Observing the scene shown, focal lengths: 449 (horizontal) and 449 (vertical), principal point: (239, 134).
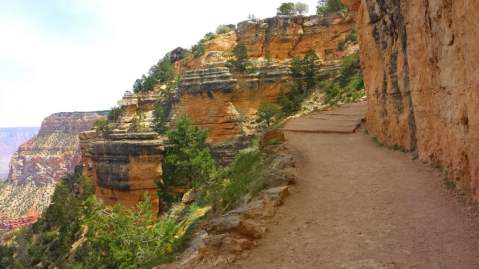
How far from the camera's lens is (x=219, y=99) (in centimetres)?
4709

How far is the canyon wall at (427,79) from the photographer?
7629mm

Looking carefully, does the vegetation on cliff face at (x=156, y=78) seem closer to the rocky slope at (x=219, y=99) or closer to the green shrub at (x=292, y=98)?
the rocky slope at (x=219, y=99)

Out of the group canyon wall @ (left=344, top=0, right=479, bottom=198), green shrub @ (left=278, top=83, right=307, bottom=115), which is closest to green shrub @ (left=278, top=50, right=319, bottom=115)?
green shrub @ (left=278, top=83, right=307, bottom=115)

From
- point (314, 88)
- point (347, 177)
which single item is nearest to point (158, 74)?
point (314, 88)

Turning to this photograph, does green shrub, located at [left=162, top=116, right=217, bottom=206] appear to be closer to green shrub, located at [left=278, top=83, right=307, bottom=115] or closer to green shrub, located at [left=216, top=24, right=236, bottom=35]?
green shrub, located at [left=278, top=83, right=307, bottom=115]

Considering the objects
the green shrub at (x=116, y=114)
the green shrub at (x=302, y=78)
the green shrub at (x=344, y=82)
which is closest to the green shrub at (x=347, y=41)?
the green shrub at (x=302, y=78)

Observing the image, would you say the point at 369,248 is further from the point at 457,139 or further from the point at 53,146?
the point at 53,146

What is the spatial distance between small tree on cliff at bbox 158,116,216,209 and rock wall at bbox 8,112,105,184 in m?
120

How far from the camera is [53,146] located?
164875mm

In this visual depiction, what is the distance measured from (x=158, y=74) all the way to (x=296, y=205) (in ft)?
199

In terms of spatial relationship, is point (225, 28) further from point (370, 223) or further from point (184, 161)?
point (370, 223)

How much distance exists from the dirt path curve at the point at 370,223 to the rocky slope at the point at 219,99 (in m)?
27.4

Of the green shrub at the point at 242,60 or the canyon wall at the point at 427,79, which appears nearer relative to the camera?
the canyon wall at the point at 427,79

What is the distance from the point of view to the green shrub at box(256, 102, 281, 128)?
41.9 meters
